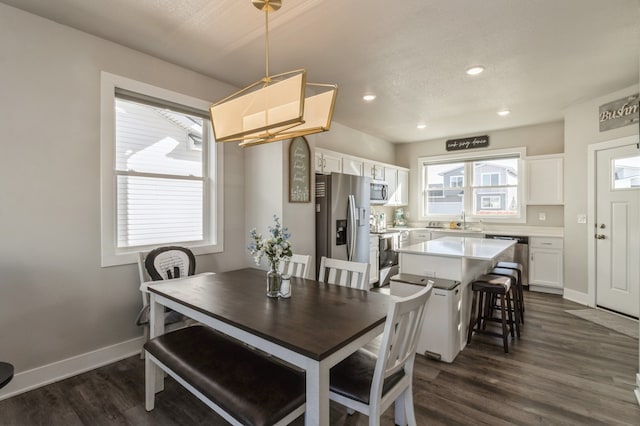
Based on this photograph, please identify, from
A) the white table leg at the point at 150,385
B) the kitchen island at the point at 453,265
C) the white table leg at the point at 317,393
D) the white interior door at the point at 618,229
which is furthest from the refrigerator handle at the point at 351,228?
the white interior door at the point at 618,229

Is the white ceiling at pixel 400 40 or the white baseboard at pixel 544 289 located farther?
the white baseboard at pixel 544 289

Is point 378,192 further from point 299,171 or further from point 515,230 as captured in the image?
point 515,230

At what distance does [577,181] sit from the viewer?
436 centimetres

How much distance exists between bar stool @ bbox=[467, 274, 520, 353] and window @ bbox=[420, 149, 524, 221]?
9.04 feet

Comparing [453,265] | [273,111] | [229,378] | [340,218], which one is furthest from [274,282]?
[340,218]

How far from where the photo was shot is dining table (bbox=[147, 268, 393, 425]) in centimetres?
127

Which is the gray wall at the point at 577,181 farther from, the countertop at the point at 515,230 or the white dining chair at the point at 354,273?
the white dining chair at the point at 354,273

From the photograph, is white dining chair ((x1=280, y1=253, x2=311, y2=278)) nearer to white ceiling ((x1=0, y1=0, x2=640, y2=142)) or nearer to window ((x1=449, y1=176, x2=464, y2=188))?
white ceiling ((x1=0, y1=0, x2=640, y2=142))

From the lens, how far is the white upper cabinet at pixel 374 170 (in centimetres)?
536

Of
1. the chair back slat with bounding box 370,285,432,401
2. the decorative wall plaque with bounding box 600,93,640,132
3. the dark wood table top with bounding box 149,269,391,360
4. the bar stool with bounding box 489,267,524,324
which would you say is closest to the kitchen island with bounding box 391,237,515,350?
the bar stool with bounding box 489,267,524,324

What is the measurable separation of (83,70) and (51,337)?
6.98 ft

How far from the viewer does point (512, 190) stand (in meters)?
5.62

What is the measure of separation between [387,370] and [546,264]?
4615 millimetres

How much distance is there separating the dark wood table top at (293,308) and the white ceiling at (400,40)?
1.95 m
